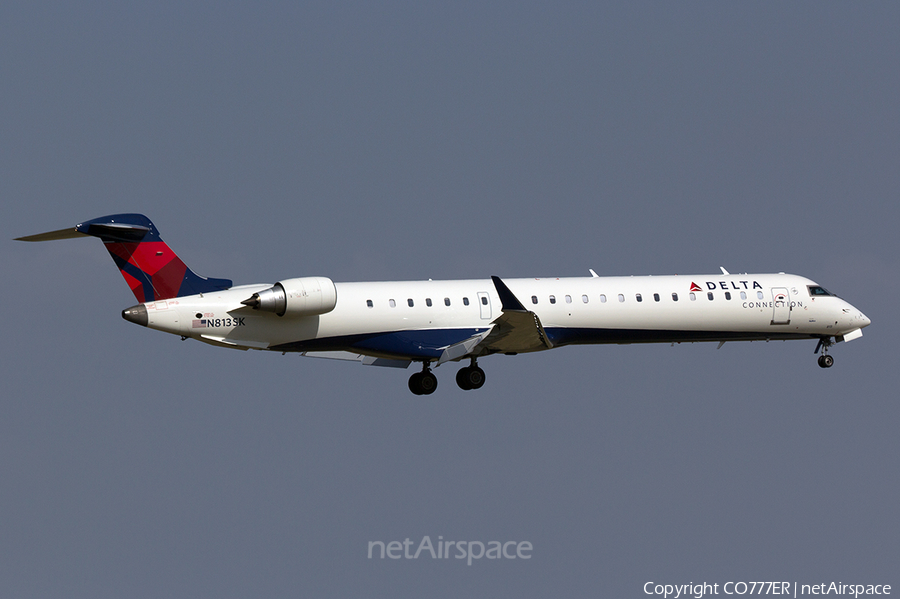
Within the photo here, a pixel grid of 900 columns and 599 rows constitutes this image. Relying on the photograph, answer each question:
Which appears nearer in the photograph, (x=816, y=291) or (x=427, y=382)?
(x=427, y=382)

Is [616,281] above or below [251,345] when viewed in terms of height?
above

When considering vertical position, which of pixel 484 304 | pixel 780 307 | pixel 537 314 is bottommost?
pixel 537 314

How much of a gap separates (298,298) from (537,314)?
6.64 meters

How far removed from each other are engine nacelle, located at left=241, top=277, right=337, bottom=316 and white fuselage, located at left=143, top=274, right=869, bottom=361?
2.01ft

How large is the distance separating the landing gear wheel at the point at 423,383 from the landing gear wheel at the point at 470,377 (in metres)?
0.71

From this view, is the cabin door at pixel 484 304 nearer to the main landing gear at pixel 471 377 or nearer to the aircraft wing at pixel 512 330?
the aircraft wing at pixel 512 330

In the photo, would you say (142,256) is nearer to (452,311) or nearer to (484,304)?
(452,311)

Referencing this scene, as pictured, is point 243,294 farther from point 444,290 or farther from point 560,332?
point 560,332

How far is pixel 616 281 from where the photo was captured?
106ft

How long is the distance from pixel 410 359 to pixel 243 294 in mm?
4823

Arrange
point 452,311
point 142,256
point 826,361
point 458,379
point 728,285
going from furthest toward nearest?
point 826,361, point 728,285, point 458,379, point 452,311, point 142,256

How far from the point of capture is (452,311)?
1201 inches

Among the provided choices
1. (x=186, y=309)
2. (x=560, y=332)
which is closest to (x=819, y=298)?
(x=560, y=332)

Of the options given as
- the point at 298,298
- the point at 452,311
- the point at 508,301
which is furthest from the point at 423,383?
the point at 298,298
